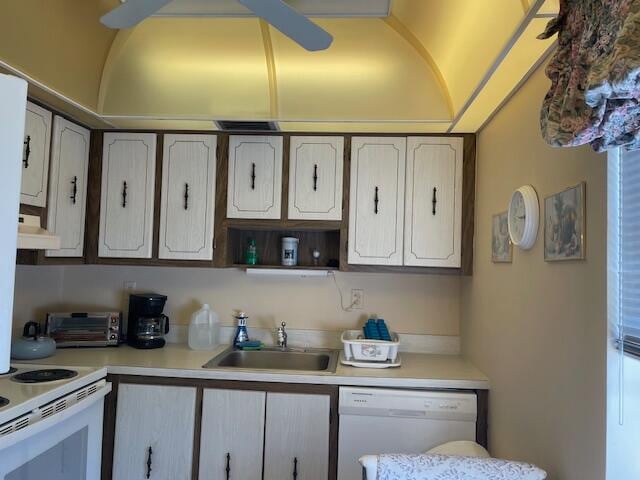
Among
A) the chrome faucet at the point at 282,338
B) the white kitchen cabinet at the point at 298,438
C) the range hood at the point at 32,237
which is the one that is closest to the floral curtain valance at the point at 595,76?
the white kitchen cabinet at the point at 298,438

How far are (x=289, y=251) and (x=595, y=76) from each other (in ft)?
6.61

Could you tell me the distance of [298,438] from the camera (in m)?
2.09

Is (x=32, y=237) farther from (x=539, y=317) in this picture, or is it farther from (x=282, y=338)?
(x=539, y=317)

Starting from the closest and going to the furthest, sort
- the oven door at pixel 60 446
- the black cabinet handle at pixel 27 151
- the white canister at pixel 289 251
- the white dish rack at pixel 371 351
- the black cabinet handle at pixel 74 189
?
1. the oven door at pixel 60 446
2. the black cabinet handle at pixel 27 151
3. the white dish rack at pixel 371 351
4. the black cabinet handle at pixel 74 189
5. the white canister at pixel 289 251

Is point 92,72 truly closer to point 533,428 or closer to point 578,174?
point 578,174

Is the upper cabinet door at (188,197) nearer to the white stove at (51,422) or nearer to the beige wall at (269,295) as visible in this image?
the beige wall at (269,295)

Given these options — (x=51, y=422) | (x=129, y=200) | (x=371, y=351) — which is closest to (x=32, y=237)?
(x=51, y=422)

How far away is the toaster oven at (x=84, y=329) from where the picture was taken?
2523 mm

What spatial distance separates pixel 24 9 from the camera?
1.78m

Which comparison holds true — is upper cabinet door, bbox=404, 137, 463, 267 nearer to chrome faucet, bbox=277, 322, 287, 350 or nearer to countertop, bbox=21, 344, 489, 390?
countertop, bbox=21, 344, 489, 390

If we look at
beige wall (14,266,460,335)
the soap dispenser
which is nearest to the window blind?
beige wall (14,266,460,335)

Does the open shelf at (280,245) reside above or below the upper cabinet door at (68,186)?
below

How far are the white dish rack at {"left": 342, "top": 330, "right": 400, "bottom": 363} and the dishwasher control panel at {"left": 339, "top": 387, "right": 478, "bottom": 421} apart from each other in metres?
0.24

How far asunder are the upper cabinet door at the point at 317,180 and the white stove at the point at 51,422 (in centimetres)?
131
